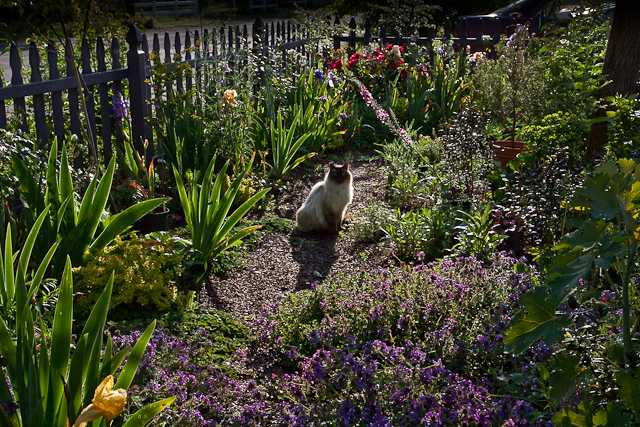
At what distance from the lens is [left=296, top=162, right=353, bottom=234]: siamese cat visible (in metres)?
4.22

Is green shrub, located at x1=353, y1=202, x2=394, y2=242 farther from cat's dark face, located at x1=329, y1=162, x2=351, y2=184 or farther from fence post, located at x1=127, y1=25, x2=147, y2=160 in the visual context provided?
fence post, located at x1=127, y1=25, x2=147, y2=160

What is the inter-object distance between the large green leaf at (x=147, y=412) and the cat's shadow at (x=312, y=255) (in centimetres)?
187

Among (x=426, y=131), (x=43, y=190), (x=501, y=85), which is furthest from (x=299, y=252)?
(x=426, y=131)

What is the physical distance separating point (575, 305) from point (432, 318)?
2.73 ft

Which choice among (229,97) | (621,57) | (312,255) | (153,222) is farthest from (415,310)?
(621,57)

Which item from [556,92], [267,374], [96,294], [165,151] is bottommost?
[267,374]

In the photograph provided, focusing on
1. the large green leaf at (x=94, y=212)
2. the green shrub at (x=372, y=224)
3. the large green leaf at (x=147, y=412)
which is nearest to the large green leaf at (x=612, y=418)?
the large green leaf at (x=147, y=412)

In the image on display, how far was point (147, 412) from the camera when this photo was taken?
69.9 inches

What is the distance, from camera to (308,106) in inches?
243

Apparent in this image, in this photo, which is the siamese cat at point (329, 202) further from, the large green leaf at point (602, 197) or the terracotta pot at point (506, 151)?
the large green leaf at point (602, 197)

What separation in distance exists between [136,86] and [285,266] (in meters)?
2.40

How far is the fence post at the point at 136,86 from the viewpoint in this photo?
15.8ft

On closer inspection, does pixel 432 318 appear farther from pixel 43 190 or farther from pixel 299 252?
pixel 43 190

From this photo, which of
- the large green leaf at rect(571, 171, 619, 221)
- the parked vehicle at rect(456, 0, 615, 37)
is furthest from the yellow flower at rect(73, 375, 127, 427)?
the parked vehicle at rect(456, 0, 615, 37)
